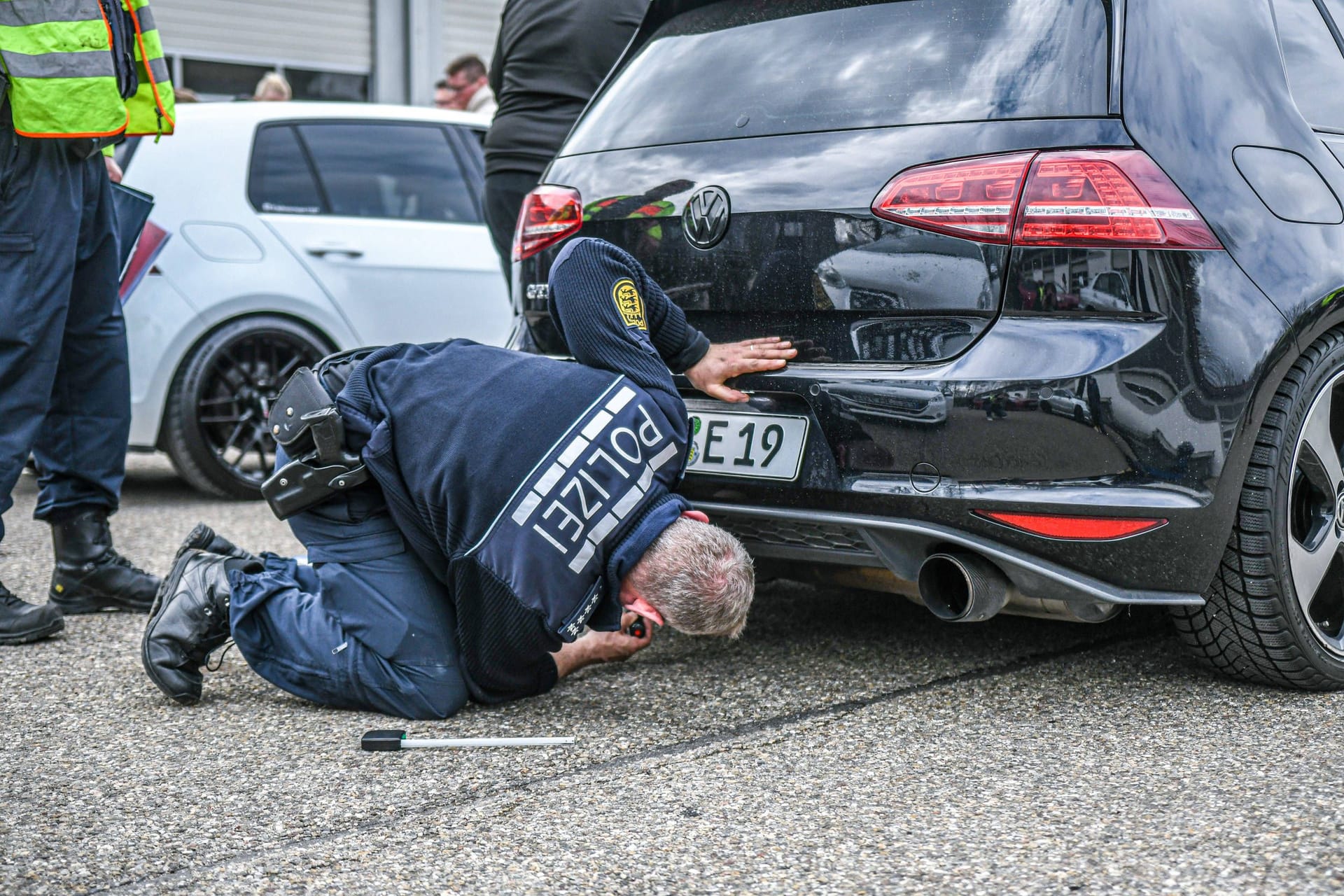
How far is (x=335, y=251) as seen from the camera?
5.53m

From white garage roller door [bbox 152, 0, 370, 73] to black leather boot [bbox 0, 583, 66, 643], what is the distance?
29.0 ft

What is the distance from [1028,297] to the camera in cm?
253

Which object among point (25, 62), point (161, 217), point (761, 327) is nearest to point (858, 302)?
point (761, 327)

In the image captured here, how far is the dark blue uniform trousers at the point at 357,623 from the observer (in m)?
2.85

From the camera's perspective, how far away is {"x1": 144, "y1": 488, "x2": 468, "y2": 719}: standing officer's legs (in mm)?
2852

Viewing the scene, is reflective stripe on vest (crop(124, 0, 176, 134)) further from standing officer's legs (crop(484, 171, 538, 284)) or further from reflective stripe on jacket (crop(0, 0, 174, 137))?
standing officer's legs (crop(484, 171, 538, 284))

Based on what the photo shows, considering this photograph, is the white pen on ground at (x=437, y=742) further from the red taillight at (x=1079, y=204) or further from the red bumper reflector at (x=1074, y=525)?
the red taillight at (x=1079, y=204)

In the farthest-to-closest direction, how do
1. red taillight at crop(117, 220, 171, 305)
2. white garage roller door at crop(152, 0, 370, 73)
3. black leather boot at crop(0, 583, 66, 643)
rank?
1. white garage roller door at crop(152, 0, 370, 73)
2. red taillight at crop(117, 220, 171, 305)
3. black leather boot at crop(0, 583, 66, 643)

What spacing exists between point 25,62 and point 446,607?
1617mm

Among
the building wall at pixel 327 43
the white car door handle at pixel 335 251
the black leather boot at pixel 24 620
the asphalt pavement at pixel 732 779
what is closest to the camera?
the asphalt pavement at pixel 732 779

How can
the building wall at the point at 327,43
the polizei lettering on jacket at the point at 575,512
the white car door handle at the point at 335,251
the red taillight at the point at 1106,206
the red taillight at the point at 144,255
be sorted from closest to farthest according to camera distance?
the red taillight at the point at 1106,206 < the polizei lettering on jacket at the point at 575,512 < the red taillight at the point at 144,255 < the white car door handle at the point at 335,251 < the building wall at the point at 327,43

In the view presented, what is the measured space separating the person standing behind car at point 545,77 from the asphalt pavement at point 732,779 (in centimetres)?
174

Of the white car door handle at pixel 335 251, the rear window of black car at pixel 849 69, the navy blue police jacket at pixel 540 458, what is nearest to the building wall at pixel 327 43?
the white car door handle at pixel 335 251

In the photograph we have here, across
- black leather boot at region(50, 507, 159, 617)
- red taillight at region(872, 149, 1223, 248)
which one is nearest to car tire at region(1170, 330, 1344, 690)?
red taillight at region(872, 149, 1223, 248)
